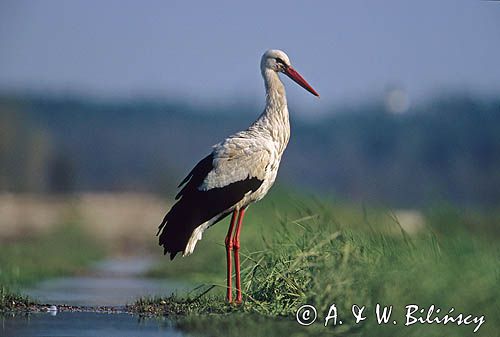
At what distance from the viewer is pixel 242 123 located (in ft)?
158

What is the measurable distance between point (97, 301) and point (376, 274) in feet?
10.9

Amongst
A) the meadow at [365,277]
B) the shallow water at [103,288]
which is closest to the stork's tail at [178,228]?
the meadow at [365,277]

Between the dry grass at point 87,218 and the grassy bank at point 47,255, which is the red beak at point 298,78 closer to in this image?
the grassy bank at point 47,255

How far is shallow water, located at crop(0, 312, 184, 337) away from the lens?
23.2 ft

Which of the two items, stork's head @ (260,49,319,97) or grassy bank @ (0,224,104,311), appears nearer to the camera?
stork's head @ (260,49,319,97)

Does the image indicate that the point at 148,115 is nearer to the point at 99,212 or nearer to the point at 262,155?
the point at 99,212

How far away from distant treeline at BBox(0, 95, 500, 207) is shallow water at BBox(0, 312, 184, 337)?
14.3m

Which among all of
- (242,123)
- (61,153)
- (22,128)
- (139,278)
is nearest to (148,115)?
(242,123)

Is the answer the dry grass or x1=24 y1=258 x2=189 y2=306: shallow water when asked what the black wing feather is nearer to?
x1=24 y1=258 x2=189 y2=306: shallow water

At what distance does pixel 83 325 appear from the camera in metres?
7.39

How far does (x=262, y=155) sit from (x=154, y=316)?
145cm

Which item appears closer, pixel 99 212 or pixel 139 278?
pixel 139 278

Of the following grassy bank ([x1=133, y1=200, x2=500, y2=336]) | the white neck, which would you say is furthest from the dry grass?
grassy bank ([x1=133, y1=200, x2=500, y2=336])

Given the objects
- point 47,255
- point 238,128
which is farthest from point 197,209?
point 238,128
